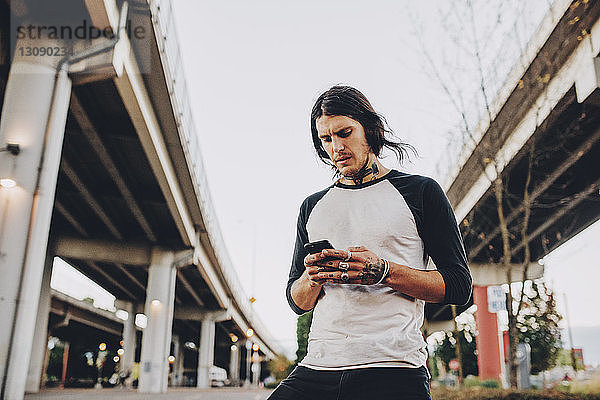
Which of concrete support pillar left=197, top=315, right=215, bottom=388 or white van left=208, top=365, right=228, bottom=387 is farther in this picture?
white van left=208, top=365, right=228, bottom=387

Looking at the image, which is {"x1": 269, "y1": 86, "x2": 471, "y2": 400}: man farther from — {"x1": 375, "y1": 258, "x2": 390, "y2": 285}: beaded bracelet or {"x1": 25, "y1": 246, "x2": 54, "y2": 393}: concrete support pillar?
{"x1": 25, "y1": 246, "x2": 54, "y2": 393}: concrete support pillar

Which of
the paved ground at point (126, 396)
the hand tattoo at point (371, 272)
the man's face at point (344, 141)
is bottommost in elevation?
the paved ground at point (126, 396)

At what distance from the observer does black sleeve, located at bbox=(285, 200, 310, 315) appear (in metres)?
2.14

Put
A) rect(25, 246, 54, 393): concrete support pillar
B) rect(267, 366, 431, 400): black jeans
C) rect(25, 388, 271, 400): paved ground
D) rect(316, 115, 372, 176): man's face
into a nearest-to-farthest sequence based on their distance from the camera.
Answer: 1. rect(267, 366, 431, 400): black jeans
2. rect(316, 115, 372, 176): man's face
3. rect(25, 388, 271, 400): paved ground
4. rect(25, 246, 54, 393): concrete support pillar

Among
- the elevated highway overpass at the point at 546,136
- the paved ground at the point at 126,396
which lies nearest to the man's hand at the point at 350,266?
the elevated highway overpass at the point at 546,136

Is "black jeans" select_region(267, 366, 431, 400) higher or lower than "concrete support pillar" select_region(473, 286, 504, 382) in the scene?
lower

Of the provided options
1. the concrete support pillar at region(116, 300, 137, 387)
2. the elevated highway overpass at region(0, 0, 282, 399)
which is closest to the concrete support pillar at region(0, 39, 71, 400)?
the elevated highway overpass at region(0, 0, 282, 399)

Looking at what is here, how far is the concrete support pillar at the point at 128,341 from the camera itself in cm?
4583

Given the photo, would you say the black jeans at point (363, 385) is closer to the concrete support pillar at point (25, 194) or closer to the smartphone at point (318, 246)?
the smartphone at point (318, 246)

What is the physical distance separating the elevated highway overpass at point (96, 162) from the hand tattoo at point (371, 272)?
11.6 m

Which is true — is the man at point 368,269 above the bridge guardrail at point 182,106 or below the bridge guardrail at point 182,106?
below

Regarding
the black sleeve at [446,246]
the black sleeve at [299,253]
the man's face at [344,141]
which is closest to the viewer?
the black sleeve at [446,246]

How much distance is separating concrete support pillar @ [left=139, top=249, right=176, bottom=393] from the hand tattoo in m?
31.4

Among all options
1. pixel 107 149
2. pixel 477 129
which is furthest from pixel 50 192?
pixel 477 129
